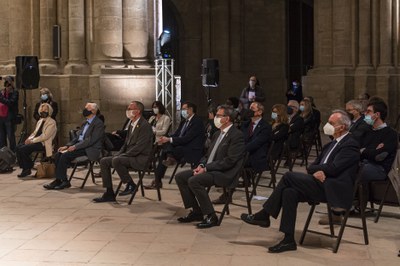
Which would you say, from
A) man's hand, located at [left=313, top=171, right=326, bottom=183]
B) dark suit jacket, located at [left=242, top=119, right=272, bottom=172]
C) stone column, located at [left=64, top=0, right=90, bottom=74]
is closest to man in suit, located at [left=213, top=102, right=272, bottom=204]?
dark suit jacket, located at [left=242, top=119, right=272, bottom=172]

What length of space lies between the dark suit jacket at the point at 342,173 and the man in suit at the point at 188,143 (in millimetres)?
3357

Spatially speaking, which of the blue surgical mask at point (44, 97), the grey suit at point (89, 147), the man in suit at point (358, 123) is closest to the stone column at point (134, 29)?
the blue surgical mask at point (44, 97)

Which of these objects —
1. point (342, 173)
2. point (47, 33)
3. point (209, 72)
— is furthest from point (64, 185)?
point (209, 72)

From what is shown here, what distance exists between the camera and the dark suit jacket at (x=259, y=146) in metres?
9.14

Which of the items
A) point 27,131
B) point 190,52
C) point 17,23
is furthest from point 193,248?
point 190,52

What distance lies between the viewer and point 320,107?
18.4m

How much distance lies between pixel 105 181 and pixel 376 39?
1070 centimetres

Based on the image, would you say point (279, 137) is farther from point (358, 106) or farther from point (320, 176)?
point (320, 176)

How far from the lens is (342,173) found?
6844mm

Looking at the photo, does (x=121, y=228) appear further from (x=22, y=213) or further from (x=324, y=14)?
(x=324, y=14)

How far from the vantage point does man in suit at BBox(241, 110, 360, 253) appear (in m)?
6.77

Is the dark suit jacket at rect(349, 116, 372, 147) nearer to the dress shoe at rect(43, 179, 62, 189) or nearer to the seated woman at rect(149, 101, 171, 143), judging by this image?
the seated woman at rect(149, 101, 171, 143)

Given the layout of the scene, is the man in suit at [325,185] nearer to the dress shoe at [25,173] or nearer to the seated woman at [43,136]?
the seated woman at [43,136]

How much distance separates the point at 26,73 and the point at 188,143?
464 centimetres
